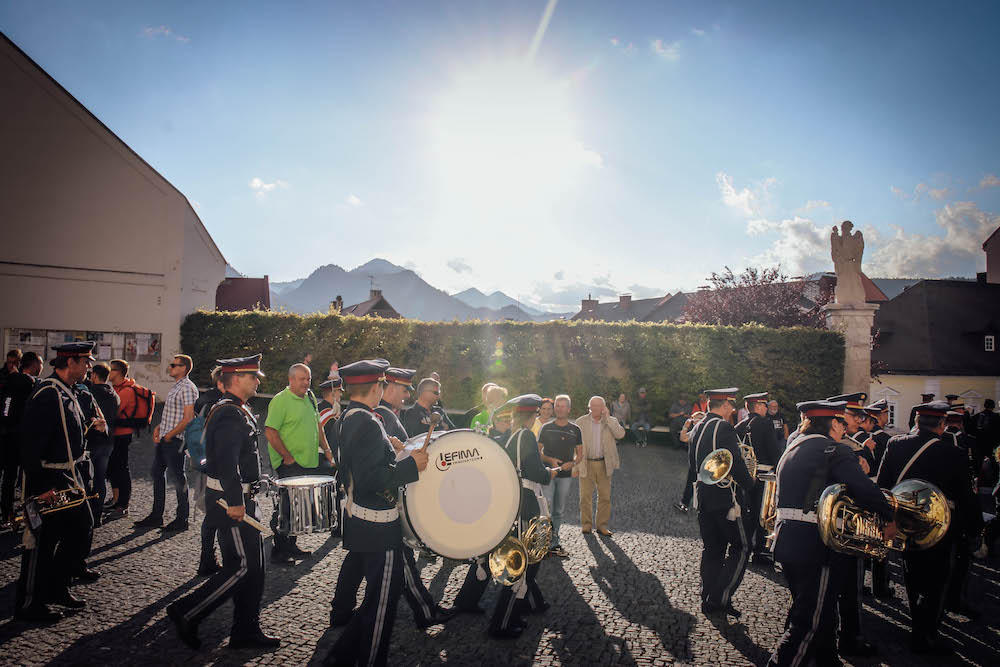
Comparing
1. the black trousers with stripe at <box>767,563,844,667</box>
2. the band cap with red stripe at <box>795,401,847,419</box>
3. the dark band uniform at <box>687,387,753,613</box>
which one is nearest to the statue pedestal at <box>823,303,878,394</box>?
the dark band uniform at <box>687,387,753,613</box>

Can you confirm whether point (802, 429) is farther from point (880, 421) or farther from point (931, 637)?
point (880, 421)

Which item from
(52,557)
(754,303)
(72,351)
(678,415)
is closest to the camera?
(52,557)

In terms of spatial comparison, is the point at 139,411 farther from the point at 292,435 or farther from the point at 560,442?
the point at 560,442

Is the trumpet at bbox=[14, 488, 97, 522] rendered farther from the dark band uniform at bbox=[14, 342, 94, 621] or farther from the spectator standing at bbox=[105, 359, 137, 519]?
the spectator standing at bbox=[105, 359, 137, 519]

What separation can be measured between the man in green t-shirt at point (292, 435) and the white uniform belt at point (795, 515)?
481 centimetres

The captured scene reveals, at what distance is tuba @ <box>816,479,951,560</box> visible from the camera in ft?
13.2

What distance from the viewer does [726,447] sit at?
5902 millimetres

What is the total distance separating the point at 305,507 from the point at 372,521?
1086mm

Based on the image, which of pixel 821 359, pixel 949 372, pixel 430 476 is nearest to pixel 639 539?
pixel 430 476

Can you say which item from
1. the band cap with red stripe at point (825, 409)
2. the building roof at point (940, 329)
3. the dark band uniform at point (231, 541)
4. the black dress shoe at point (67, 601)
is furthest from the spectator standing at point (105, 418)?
the building roof at point (940, 329)

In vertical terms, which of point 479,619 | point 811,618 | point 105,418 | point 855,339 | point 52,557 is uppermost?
point 855,339

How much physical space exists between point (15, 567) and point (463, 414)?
41.5ft

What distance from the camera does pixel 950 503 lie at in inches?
200

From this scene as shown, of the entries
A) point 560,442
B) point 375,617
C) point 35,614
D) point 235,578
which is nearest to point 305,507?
point 235,578
